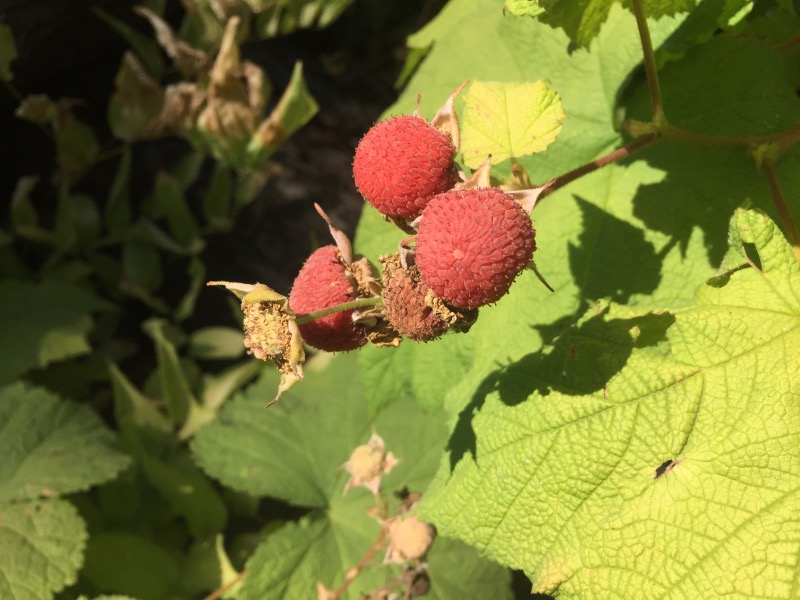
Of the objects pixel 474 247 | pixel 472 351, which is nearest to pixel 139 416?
pixel 472 351

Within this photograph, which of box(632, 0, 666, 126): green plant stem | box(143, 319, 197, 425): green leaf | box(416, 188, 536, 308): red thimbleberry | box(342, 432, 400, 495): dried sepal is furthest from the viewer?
box(143, 319, 197, 425): green leaf

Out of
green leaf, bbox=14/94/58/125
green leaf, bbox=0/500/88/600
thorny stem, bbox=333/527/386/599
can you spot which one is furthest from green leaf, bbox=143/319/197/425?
thorny stem, bbox=333/527/386/599

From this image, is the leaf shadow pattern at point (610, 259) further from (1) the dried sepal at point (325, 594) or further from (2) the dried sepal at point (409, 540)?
(1) the dried sepal at point (325, 594)

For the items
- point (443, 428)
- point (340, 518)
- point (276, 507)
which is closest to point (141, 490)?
point (276, 507)

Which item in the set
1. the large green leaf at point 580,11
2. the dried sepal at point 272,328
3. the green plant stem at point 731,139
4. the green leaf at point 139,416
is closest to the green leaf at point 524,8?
the large green leaf at point 580,11

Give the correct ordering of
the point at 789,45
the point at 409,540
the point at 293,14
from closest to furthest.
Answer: the point at 789,45
the point at 409,540
the point at 293,14

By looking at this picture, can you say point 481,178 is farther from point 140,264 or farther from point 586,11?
point 140,264

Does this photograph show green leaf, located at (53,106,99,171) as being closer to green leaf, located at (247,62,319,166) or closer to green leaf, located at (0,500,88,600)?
green leaf, located at (247,62,319,166)
